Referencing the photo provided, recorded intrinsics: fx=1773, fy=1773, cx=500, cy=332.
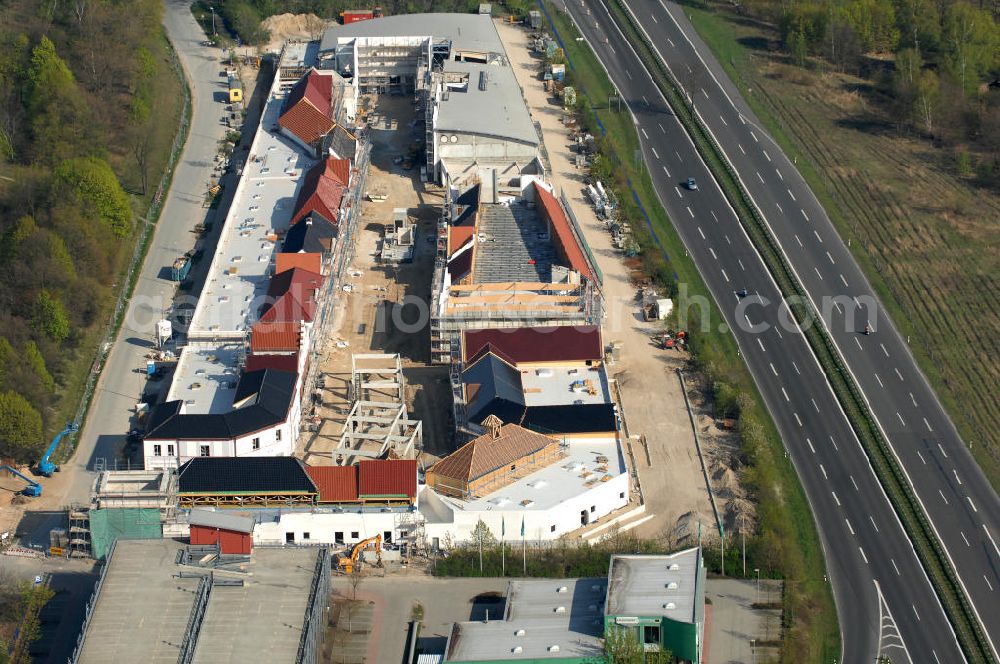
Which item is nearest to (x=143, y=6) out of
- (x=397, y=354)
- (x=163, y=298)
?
(x=163, y=298)

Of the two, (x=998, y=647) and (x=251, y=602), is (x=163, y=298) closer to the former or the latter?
(x=251, y=602)

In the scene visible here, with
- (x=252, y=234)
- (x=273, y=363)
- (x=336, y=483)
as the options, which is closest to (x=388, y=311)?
(x=252, y=234)

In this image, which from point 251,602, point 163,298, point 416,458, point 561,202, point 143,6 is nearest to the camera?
point 251,602

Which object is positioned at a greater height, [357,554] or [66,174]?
[66,174]

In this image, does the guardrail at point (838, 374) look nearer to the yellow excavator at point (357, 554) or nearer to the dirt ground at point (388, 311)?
the dirt ground at point (388, 311)

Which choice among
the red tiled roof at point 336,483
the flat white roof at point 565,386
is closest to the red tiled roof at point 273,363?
the red tiled roof at point 336,483

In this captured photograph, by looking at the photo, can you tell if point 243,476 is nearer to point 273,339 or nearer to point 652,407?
point 273,339
